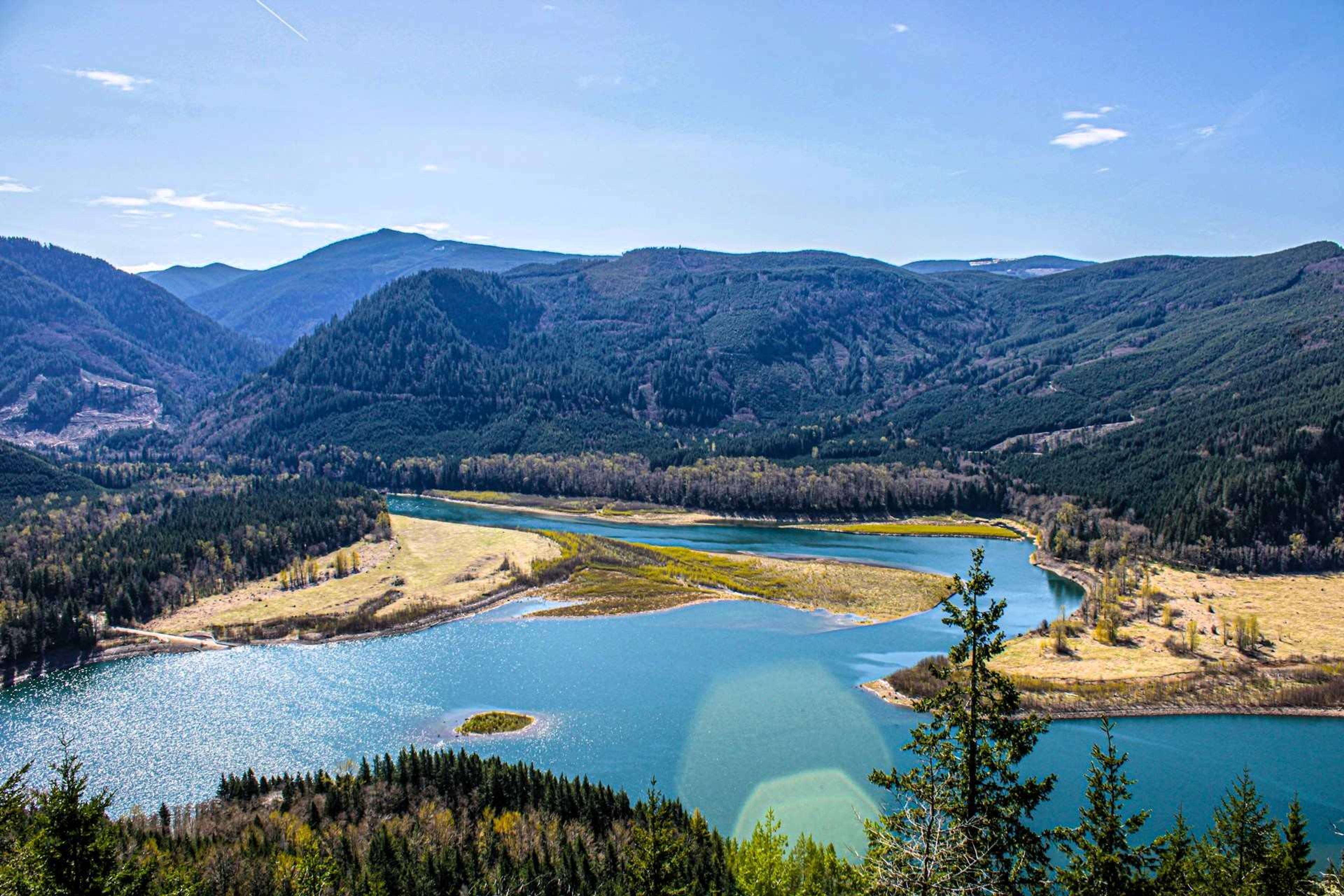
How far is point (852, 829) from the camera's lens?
168 feet

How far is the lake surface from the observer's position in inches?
2210

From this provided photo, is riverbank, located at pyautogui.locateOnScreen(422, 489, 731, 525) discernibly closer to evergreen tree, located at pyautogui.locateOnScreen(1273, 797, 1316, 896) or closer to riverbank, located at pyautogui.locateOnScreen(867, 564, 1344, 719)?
riverbank, located at pyautogui.locateOnScreen(867, 564, 1344, 719)

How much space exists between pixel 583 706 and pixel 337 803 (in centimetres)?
2411

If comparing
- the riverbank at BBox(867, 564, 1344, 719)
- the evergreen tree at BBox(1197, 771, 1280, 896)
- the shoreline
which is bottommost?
the shoreline

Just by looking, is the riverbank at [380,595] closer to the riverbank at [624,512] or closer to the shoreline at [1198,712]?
the riverbank at [624,512]

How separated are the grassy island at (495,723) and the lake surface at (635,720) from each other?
118 cm

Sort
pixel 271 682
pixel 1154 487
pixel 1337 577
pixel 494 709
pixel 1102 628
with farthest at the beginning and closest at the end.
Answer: pixel 1154 487, pixel 1337 577, pixel 1102 628, pixel 271 682, pixel 494 709

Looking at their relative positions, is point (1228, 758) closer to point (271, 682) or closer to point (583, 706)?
point (583, 706)

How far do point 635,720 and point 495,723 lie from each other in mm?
10564

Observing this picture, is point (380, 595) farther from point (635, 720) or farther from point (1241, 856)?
point (1241, 856)

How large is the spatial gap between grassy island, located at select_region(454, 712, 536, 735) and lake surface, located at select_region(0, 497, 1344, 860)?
46.6 inches

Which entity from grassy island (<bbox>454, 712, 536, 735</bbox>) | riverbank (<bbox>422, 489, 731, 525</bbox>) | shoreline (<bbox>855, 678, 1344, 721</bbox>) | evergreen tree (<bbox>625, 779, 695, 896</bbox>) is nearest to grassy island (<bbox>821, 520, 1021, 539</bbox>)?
riverbank (<bbox>422, 489, 731, 525</bbox>)

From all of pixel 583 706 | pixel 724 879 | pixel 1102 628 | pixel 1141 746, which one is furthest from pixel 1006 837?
pixel 1102 628

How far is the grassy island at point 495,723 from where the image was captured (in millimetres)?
65438
